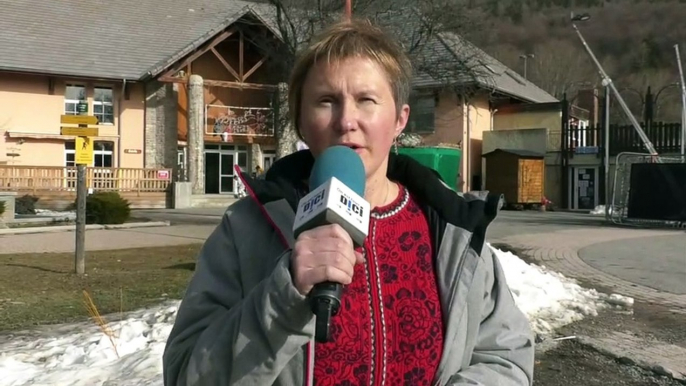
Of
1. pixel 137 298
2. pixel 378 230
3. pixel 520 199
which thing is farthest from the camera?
pixel 520 199

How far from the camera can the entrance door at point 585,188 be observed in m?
34.8

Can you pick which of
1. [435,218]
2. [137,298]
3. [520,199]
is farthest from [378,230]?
[520,199]

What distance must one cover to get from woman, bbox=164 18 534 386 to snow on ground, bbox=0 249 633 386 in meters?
3.44

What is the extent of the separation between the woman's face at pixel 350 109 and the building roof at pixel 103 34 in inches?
1255

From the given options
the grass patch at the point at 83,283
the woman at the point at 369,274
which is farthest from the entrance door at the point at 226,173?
the woman at the point at 369,274

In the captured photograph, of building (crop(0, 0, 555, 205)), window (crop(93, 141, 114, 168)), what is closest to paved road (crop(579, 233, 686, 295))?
building (crop(0, 0, 555, 205))

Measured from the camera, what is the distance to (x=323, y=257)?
58.8 inches

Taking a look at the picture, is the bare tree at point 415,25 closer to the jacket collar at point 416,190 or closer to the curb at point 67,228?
the curb at point 67,228

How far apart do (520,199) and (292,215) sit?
32260mm

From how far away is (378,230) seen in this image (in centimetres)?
204

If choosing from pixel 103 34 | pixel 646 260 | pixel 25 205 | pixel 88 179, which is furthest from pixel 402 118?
pixel 103 34

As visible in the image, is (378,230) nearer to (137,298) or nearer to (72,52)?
(137,298)

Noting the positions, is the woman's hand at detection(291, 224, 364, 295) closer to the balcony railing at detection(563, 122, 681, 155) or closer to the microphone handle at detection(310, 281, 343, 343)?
the microphone handle at detection(310, 281, 343, 343)

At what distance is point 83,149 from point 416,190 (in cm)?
1005
